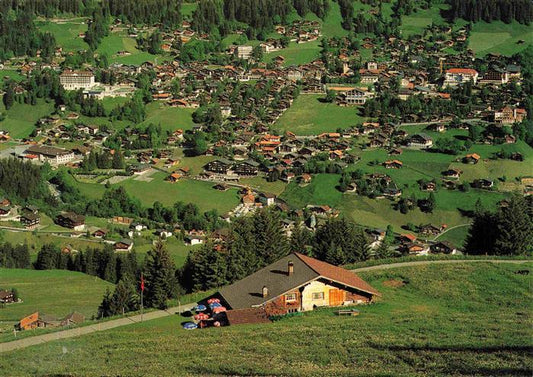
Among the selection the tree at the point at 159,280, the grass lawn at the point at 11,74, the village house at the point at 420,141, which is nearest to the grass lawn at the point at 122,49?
the grass lawn at the point at 11,74

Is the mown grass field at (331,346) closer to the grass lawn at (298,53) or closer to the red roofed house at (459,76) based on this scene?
the red roofed house at (459,76)

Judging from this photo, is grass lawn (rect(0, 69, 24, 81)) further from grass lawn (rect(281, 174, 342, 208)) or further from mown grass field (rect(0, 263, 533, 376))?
mown grass field (rect(0, 263, 533, 376))

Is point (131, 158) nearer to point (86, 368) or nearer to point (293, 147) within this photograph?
point (293, 147)

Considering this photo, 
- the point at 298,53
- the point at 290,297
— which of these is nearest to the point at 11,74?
the point at 298,53

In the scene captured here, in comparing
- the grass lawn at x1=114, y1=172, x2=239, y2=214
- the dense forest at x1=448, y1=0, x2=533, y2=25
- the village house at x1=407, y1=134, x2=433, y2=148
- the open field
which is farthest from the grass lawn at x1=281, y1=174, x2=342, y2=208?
the dense forest at x1=448, y1=0, x2=533, y2=25

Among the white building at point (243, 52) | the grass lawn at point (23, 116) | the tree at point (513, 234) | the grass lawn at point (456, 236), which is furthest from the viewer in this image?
the white building at point (243, 52)

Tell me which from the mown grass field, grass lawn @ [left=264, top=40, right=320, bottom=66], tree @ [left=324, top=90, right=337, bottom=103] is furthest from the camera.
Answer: grass lawn @ [left=264, top=40, right=320, bottom=66]

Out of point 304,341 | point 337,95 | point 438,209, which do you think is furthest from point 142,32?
point 304,341
